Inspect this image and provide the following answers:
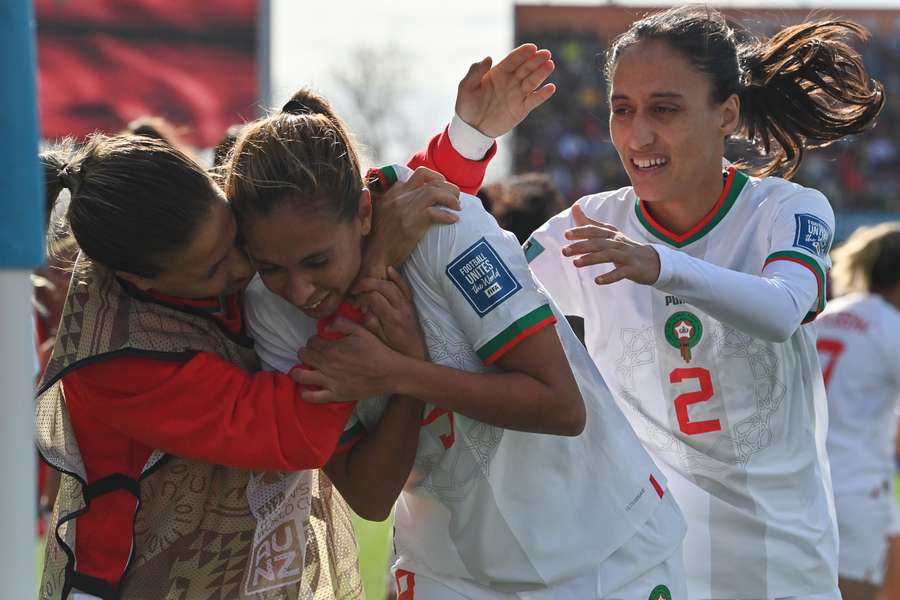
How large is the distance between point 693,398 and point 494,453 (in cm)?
83

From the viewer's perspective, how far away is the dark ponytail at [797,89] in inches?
137

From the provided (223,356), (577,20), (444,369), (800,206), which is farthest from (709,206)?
(577,20)

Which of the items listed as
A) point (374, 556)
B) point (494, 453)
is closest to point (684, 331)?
point (494, 453)

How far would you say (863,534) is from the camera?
5.65 metres

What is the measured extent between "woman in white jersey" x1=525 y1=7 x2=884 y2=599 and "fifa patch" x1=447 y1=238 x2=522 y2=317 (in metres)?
0.65

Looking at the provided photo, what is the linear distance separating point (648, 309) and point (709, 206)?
1.02ft

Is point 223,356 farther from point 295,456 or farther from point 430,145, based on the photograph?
point 430,145

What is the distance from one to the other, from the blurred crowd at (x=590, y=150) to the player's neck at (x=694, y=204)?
2060 cm

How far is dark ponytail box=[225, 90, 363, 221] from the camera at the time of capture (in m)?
2.42

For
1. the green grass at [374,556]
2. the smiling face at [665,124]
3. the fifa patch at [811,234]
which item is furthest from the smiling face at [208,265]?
the green grass at [374,556]

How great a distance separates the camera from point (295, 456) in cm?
242

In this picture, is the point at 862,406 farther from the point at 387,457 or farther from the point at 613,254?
the point at 387,457

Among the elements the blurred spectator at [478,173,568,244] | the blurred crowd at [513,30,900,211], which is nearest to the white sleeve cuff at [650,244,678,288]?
the blurred spectator at [478,173,568,244]

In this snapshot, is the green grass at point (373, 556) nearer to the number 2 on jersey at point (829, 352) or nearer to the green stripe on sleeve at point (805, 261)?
the number 2 on jersey at point (829, 352)
